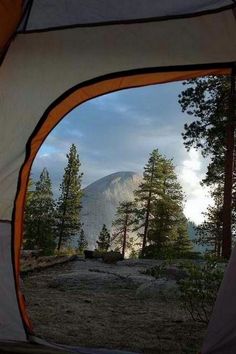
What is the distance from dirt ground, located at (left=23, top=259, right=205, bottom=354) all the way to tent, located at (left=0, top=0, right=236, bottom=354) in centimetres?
98

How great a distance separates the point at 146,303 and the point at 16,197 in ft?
12.9

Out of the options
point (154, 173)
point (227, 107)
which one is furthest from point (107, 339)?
point (154, 173)

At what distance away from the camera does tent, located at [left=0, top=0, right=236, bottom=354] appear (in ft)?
12.1

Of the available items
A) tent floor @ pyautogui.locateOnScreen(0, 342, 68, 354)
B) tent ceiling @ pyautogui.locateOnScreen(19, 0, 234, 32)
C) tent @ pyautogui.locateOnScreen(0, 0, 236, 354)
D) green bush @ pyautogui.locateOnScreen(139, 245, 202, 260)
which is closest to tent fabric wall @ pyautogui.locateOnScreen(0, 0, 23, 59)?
tent @ pyautogui.locateOnScreen(0, 0, 236, 354)

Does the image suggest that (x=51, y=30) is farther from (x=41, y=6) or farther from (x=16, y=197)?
(x=16, y=197)

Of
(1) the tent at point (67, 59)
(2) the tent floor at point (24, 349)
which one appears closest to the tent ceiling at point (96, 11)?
(1) the tent at point (67, 59)

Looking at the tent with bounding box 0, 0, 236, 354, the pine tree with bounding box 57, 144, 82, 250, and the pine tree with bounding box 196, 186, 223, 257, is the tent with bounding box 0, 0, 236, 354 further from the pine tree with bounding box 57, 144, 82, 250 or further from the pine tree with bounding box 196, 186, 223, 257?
the pine tree with bounding box 57, 144, 82, 250

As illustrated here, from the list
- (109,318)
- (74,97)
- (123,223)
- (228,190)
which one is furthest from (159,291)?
(123,223)

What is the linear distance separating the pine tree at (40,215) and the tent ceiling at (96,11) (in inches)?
1174

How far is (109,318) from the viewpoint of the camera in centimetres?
581

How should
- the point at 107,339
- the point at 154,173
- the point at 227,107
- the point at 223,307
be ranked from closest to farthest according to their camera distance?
the point at 223,307, the point at 107,339, the point at 227,107, the point at 154,173

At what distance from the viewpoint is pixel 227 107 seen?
1878 centimetres

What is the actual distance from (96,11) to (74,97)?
0.84 meters

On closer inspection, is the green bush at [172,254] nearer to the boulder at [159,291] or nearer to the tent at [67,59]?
the boulder at [159,291]
